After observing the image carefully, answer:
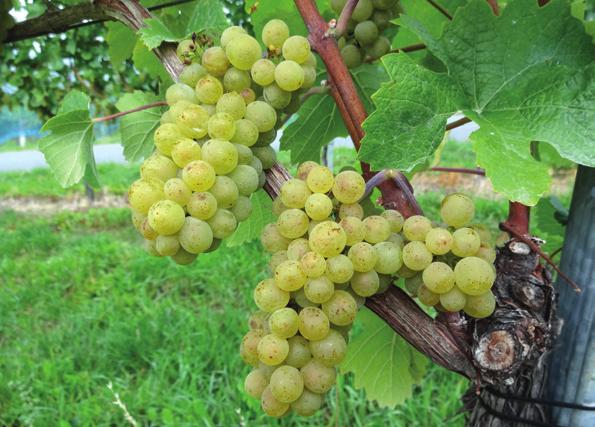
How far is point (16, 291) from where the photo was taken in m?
3.14

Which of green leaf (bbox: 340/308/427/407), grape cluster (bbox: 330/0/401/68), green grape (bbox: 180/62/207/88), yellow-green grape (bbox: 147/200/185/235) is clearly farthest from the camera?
green leaf (bbox: 340/308/427/407)

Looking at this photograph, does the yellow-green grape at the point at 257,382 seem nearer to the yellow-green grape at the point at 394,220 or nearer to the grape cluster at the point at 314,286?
the grape cluster at the point at 314,286

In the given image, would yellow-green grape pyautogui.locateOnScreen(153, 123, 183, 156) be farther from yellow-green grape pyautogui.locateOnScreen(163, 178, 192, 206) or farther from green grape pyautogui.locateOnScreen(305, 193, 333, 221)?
green grape pyautogui.locateOnScreen(305, 193, 333, 221)

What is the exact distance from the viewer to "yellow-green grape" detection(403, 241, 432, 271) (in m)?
0.58

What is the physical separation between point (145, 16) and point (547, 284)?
0.60 m

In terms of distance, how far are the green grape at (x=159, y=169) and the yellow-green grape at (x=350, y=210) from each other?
7.0 inches

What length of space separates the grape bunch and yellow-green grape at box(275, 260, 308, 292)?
0.07 m

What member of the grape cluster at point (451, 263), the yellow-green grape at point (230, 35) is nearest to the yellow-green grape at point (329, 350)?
the grape cluster at point (451, 263)

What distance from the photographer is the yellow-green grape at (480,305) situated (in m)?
0.60

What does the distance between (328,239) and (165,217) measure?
0.51 feet

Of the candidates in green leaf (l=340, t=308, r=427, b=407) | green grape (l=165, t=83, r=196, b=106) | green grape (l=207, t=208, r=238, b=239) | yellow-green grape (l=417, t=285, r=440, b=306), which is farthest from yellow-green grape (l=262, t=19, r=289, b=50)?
green leaf (l=340, t=308, r=427, b=407)

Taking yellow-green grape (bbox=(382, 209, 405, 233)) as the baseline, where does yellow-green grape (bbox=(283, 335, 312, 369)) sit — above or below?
below

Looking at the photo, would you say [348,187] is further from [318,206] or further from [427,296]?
[427,296]

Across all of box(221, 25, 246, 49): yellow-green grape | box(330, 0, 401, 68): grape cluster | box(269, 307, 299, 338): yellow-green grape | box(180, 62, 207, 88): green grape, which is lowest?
box(269, 307, 299, 338): yellow-green grape
